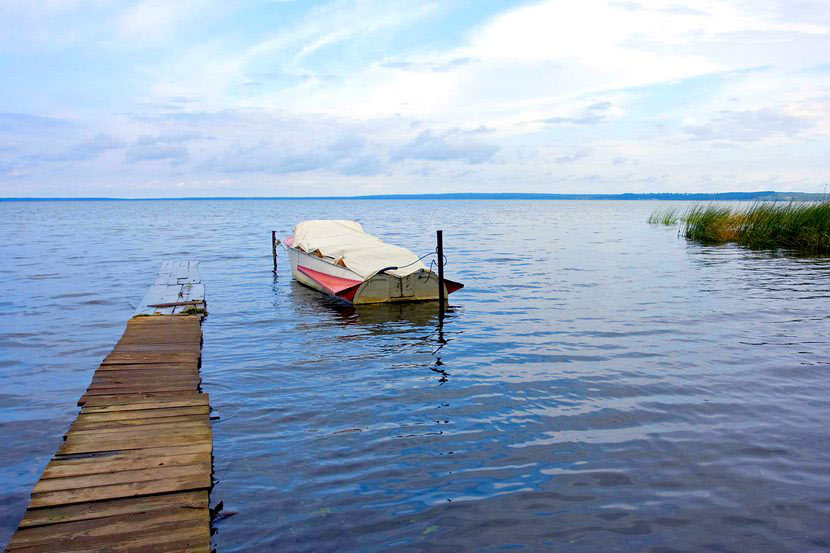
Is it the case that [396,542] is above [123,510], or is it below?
below

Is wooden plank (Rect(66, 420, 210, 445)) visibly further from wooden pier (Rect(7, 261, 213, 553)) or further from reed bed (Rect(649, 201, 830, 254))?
reed bed (Rect(649, 201, 830, 254))

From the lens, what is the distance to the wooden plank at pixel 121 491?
18.1 ft

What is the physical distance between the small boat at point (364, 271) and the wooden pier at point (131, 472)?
24.3 feet

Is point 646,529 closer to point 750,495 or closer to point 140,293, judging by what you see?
point 750,495

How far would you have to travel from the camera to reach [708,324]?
14445mm

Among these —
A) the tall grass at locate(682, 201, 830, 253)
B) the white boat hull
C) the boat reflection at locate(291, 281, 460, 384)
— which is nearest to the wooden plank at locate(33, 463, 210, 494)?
the boat reflection at locate(291, 281, 460, 384)

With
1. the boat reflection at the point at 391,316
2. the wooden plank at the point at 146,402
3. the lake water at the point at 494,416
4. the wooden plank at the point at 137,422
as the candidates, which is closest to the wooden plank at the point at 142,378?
the lake water at the point at 494,416

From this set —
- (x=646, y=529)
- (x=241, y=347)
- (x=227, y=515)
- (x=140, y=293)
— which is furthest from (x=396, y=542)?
(x=140, y=293)

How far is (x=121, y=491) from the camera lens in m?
5.72

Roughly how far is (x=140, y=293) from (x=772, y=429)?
1894 centimetres

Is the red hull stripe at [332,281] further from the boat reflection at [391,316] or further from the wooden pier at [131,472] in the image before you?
the wooden pier at [131,472]

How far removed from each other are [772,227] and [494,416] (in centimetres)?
3023

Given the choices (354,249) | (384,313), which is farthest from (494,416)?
(354,249)

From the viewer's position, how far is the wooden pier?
198 inches
